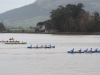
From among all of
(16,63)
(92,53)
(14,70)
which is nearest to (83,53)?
(92,53)

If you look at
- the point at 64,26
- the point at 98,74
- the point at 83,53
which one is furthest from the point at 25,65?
the point at 64,26

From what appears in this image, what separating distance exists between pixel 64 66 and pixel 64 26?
10529cm

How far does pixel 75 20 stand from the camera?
457 ft

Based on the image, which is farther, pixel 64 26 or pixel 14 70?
pixel 64 26

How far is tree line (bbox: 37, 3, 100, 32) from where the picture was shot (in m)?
134

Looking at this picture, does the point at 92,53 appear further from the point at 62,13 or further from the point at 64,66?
the point at 62,13

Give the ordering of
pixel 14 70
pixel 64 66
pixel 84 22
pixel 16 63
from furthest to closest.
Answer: pixel 84 22 → pixel 16 63 → pixel 64 66 → pixel 14 70

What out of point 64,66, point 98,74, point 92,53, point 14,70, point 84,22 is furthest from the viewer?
point 84,22

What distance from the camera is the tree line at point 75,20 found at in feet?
440

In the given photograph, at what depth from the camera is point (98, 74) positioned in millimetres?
33906

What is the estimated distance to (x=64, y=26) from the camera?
144 meters

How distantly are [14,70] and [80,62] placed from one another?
30.3 ft

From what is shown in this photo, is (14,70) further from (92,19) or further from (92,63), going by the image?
(92,19)

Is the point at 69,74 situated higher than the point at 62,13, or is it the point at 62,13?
the point at 62,13
